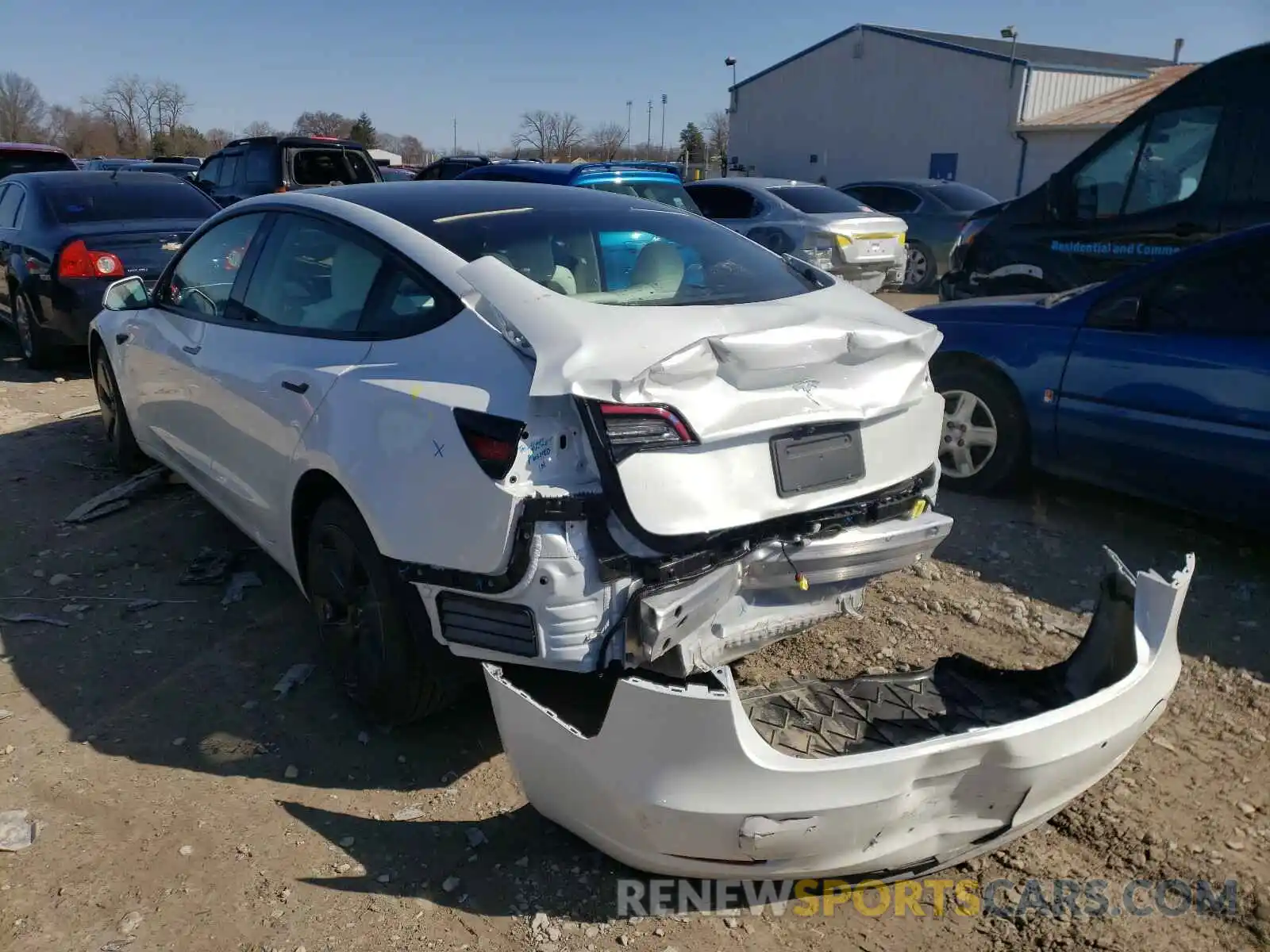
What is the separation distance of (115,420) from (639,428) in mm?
4396

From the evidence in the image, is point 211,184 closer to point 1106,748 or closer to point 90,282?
point 90,282

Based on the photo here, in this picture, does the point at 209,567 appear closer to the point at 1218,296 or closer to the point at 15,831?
the point at 15,831

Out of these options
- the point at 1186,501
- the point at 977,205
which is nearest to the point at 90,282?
the point at 1186,501

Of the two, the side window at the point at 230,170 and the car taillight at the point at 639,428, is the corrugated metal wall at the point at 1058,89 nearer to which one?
the side window at the point at 230,170

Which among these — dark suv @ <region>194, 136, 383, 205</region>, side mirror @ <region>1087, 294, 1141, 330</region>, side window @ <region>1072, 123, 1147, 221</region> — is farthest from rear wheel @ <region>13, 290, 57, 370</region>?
side window @ <region>1072, 123, 1147, 221</region>

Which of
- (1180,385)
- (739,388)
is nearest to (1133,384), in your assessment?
(1180,385)

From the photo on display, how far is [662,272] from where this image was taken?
10.4 feet

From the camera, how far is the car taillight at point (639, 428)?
7.80 ft

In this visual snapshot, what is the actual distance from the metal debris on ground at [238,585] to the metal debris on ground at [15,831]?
4.47ft

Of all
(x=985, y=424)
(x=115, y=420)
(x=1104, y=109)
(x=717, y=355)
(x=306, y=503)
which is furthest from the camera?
(x=1104, y=109)

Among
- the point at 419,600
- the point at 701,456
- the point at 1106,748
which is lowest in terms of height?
the point at 1106,748

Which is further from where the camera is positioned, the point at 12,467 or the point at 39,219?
the point at 39,219

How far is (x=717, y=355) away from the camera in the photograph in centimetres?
251

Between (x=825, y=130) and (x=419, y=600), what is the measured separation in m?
32.4
